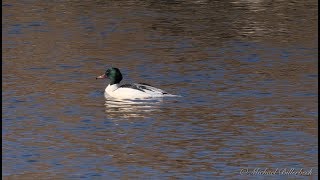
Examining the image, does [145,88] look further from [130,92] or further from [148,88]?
[130,92]

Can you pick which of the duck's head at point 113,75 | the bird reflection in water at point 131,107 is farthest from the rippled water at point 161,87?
the duck's head at point 113,75

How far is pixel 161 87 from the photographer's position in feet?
86.4

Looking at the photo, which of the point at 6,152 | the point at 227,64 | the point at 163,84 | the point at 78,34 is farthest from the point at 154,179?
A: the point at 78,34

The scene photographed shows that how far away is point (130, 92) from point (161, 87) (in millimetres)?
1209

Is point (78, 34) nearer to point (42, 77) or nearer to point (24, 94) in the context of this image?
point (42, 77)

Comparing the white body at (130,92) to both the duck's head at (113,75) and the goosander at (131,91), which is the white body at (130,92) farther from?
the duck's head at (113,75)

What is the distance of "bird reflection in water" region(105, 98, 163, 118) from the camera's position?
75.3 feet

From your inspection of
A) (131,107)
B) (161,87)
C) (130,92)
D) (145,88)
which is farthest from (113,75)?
(131,107)

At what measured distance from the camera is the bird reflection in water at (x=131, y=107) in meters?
22.9

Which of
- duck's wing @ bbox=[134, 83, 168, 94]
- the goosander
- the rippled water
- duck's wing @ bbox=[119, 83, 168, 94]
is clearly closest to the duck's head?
the goosander

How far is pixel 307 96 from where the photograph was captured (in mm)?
24438

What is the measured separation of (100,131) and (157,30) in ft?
47.8

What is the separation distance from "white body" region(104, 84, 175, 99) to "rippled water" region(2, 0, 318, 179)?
193 millimetres

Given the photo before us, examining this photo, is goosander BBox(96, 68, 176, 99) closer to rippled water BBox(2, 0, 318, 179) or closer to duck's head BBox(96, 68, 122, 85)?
duck's head BBox(96, 68, 122, 85)
